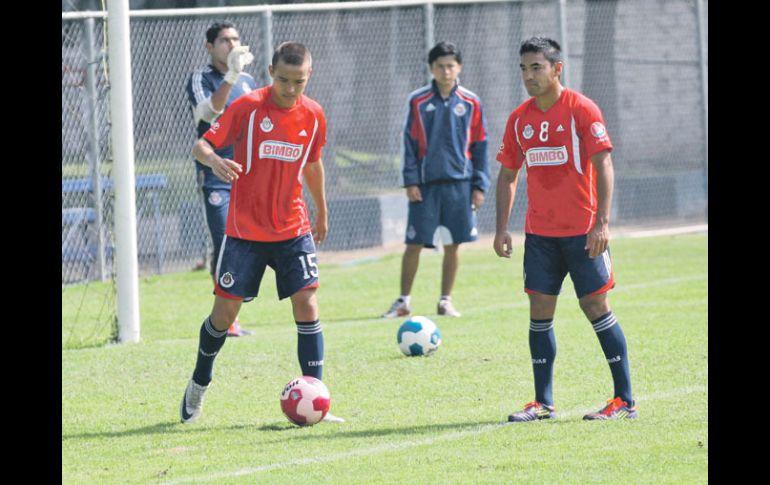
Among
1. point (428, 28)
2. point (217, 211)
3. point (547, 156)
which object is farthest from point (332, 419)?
point (428, 28)

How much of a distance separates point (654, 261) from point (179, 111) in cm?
574

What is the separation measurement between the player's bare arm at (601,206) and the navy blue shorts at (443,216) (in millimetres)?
4288

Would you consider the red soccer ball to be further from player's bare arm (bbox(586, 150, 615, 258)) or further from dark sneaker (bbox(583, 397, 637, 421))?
player's bare arm (bbox(586, 150, 615, 258))

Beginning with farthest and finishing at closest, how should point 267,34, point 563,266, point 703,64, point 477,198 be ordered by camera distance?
point 703,64 < point 267,34 < point 477,198 < point 563,266

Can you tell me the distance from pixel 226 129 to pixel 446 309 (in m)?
4.29

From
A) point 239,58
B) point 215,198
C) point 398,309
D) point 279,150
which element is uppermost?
point 239,58

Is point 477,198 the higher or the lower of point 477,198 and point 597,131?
the lower

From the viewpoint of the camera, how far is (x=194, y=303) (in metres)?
12.4

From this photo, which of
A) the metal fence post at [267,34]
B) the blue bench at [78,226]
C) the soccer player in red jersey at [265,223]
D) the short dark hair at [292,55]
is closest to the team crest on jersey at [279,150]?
the soccer player in red jersey at [265,223]

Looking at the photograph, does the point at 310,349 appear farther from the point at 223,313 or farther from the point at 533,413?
the point at 533,413

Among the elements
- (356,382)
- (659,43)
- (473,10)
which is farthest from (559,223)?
(659,43)

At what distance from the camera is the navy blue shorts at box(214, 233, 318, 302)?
23.2 ft

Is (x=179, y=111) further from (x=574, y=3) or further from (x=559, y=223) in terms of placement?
(x=559, y=223)

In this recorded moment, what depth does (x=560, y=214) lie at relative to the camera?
6930 millimetres
